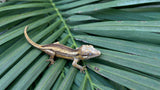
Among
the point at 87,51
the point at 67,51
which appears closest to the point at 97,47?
the point at 87,51

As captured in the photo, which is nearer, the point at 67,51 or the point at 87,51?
the point at 87,51

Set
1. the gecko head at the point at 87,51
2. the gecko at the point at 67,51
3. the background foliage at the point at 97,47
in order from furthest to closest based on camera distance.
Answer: the gecko at the point at 67,51 → the gecko head at the point at 87,51 → the background foliage at the point at 97,47

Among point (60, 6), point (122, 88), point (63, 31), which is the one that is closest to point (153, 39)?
point (122, 88)

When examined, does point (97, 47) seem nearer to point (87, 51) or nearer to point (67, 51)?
point (87, 51)

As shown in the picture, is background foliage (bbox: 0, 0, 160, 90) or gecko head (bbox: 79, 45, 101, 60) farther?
gecko head (bbox: 79, 45, 101, 60)

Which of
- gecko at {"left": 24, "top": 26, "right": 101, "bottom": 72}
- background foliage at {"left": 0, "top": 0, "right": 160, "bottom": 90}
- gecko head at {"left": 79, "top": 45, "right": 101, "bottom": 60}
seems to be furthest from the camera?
gecko at {"left": 24, "top": 26, "right": 101, "bottom": 72}

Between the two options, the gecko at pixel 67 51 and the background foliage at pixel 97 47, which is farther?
the gecko at pixel 67 51

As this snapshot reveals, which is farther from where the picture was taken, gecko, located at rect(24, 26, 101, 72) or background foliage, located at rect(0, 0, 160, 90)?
gecko, located at rect(24, 26, 101, 72)

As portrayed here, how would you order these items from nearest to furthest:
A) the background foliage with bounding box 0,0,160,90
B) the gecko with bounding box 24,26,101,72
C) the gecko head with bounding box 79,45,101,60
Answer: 1. the background foliage with bounding box 0,0,160,90
2. the gecko head with bounding box 79,45,101,60
3. the gecko with bounding box 24,26,101,72

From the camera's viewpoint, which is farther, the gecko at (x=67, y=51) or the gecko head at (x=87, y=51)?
the gecko at (x=67, y=51)

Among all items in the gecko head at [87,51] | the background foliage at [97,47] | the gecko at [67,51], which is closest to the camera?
the background foliage at [97,47]
